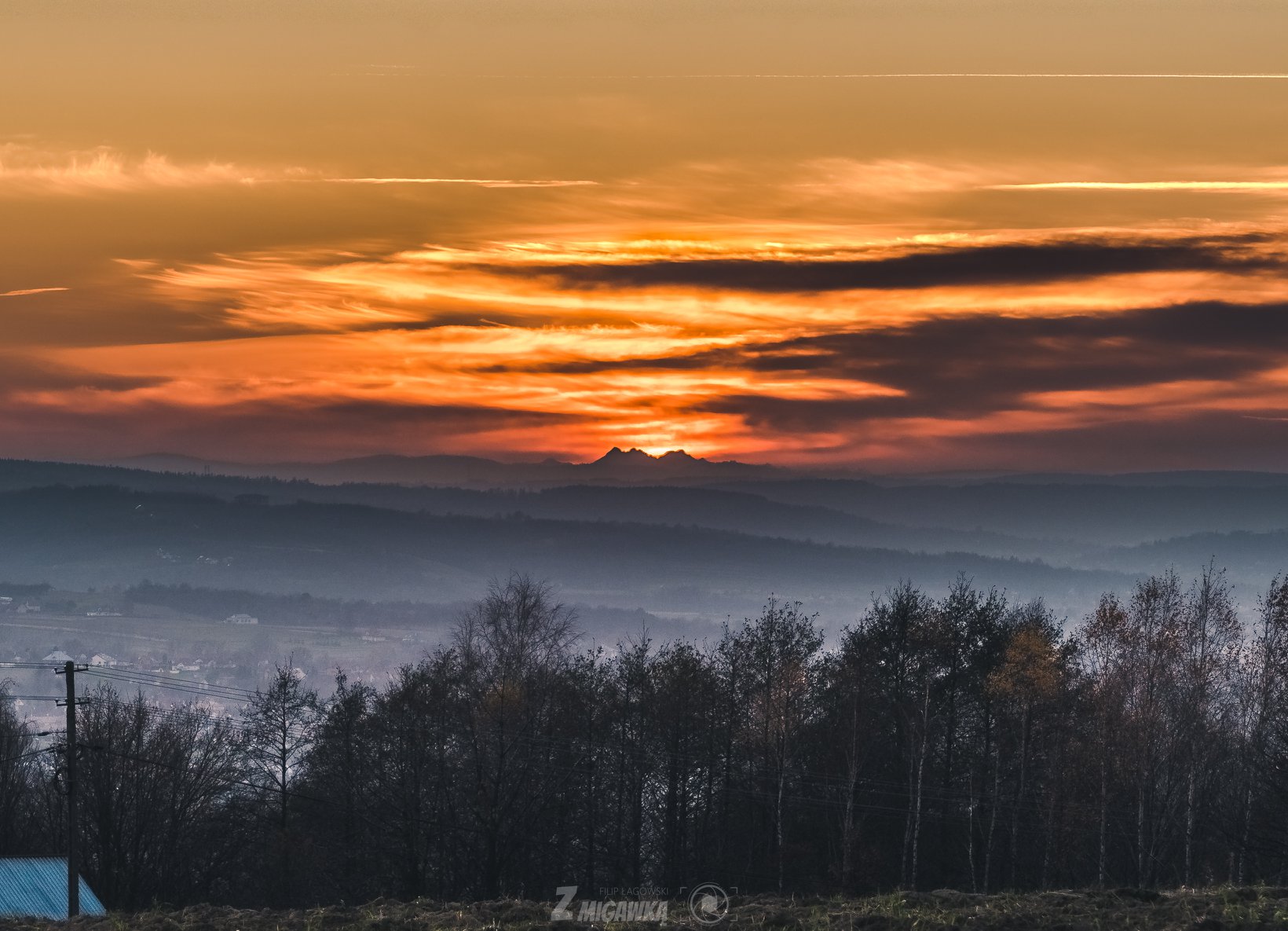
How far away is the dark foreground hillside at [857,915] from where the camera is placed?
76.1 feet

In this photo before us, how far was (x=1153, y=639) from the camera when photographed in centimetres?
5222

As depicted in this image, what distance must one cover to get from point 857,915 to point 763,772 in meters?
27.8

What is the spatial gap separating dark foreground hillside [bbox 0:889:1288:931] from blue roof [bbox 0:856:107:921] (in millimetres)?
14927

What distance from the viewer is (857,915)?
79.8ft

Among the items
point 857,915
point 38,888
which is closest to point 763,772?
point 38,888

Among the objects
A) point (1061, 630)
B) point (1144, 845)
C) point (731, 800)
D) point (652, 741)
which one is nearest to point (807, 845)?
point (731, 800)

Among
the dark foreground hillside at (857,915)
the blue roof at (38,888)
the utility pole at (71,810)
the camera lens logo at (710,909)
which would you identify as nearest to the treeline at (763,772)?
the blue roof at (38,888)

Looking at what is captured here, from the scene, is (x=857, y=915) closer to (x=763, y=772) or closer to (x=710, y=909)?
(x=710, y=909)

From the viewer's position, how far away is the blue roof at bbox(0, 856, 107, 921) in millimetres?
40219

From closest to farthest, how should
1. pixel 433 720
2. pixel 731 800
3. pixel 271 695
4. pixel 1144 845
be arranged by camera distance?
1. pixel 1144 845
2. pixel 731 800
3. pixel 433 720
4. pixel 271 695

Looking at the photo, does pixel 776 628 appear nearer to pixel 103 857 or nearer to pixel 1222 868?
pixel 1222 868

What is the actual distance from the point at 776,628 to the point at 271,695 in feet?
73.7

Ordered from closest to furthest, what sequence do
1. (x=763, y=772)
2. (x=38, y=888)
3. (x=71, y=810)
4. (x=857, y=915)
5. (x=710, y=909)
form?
(x=857, y=915), (x=710, y=909), (x=71, y=810), (x=38, y=888), (x=763, y=772)

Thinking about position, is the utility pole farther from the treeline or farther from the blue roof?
the treeline
